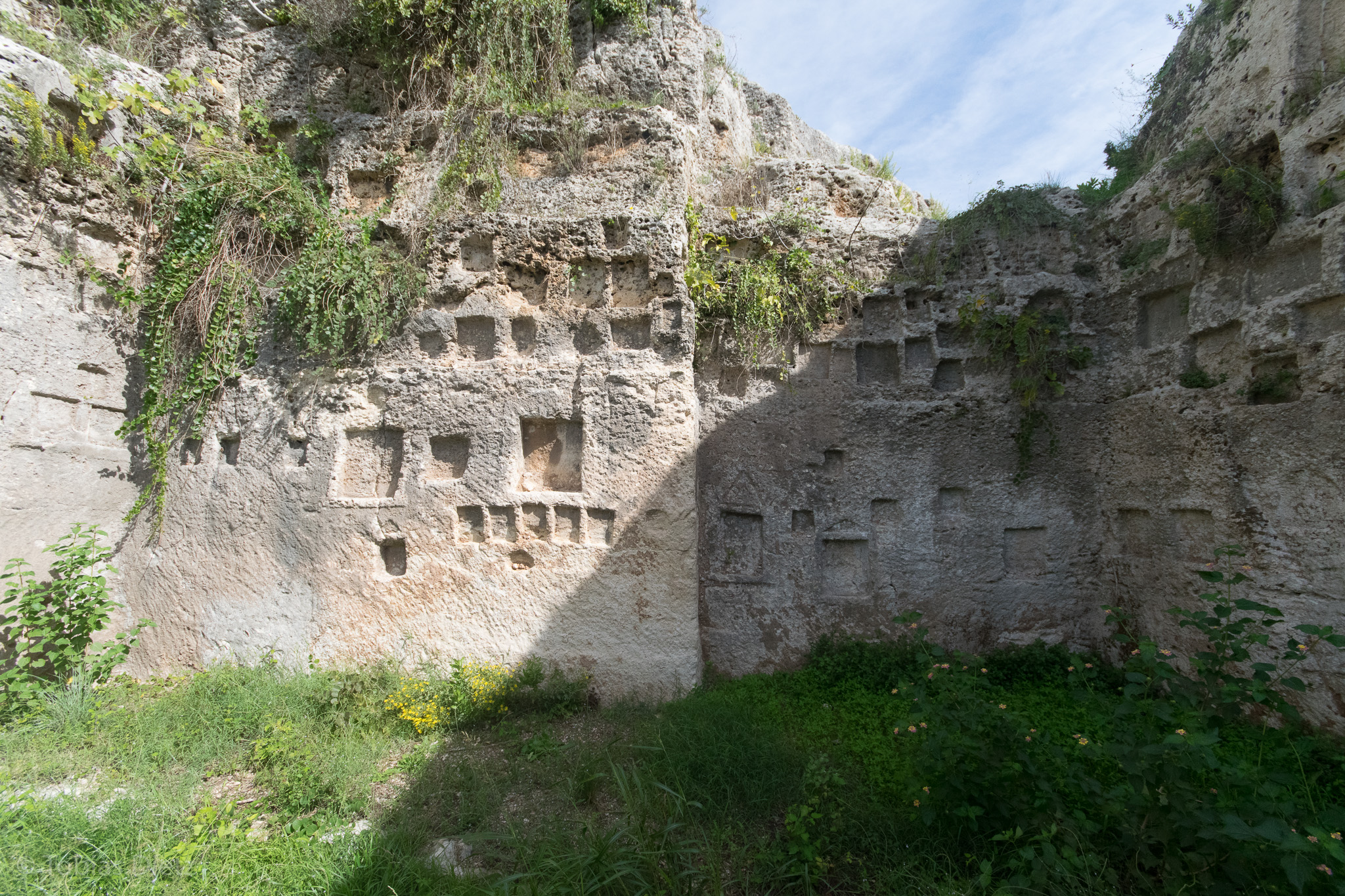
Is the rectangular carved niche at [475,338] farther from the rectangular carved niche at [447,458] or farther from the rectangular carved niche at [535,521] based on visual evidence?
the rectangular carved niche at [535,521]

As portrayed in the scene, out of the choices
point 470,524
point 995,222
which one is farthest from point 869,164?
point 470,524

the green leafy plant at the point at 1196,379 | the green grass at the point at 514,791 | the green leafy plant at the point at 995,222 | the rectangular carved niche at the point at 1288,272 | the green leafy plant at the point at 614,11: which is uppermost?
the green leafy plant at the point at 614,11

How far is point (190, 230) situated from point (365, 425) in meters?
2.20

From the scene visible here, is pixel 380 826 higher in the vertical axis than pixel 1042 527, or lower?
lower

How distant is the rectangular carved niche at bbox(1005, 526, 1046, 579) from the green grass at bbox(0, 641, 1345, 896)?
3.45 ft

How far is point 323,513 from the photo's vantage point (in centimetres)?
505

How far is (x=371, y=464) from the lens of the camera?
5234mm

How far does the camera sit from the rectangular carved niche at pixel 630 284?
5277 mm

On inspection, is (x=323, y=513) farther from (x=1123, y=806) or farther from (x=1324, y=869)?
(x=1324, y=869)

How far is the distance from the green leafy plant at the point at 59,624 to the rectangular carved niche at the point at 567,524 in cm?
329

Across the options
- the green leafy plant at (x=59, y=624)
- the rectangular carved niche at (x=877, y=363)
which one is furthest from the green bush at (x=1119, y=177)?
the green leafy plant at (x=59, y=624)

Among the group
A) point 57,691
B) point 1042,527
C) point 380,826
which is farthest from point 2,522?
point 1042,527

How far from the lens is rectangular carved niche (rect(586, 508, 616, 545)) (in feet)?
16.3

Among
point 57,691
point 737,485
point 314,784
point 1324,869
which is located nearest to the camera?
point 1324,869
